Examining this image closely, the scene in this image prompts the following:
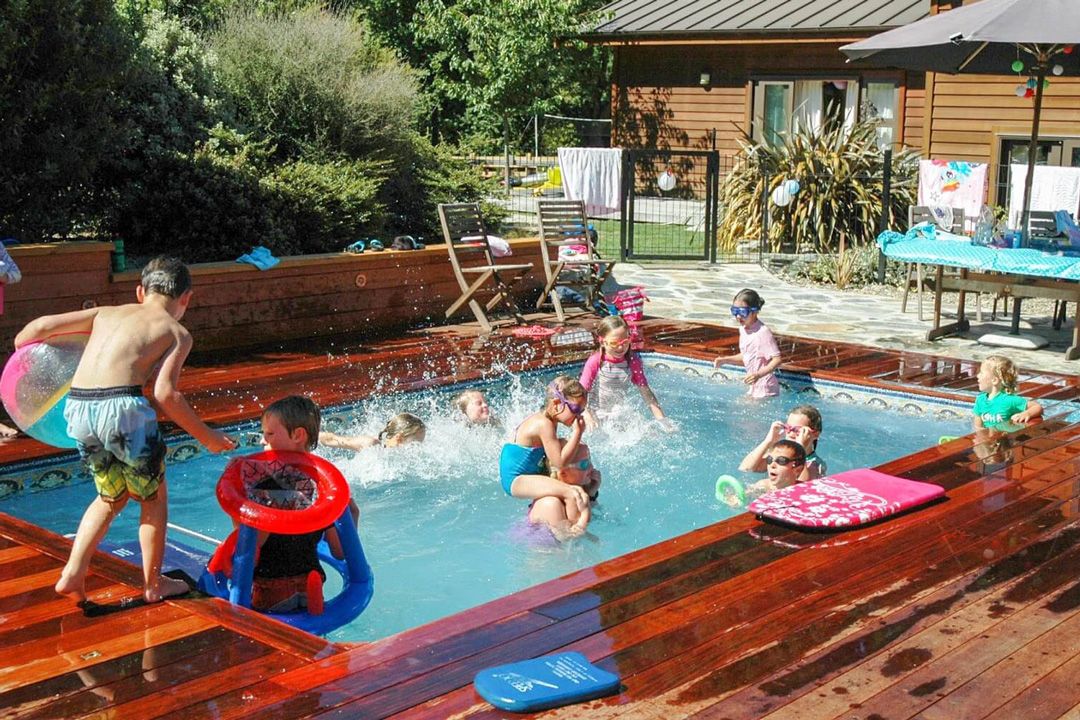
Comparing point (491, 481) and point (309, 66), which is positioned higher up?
point (309, 66)

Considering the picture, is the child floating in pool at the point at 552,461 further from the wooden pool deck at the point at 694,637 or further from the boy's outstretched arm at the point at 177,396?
the boy's outstretched arm at the point at 177,396

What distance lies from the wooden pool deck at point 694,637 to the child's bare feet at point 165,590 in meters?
0.05

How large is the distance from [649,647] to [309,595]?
1347 millimetres

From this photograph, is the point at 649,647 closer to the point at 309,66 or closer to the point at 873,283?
the point at 309,66

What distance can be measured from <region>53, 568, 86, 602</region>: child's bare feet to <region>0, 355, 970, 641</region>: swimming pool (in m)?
1.42

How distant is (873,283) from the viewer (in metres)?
13.9

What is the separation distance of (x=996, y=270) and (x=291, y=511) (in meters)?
7.44

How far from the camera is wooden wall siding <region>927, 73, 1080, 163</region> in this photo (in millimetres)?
16156

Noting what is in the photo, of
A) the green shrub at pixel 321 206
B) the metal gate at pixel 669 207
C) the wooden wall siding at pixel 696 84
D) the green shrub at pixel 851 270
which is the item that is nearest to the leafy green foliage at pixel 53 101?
the green shrub at pixel 321 206

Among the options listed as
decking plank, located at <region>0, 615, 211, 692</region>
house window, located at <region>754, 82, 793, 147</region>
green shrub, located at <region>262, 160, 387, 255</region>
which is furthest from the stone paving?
decking plank, located at <region>0, 615, 211, 692</region>

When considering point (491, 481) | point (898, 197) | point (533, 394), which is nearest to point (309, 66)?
point (533, 394)

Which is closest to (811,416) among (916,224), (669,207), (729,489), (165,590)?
(729,489)

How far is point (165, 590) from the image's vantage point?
441 centimetres

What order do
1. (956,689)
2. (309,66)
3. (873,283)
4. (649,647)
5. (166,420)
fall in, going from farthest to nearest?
1. (873,283)
2. (309,66)
3. (166,420)
4. (649,647)
5. (956,689)
